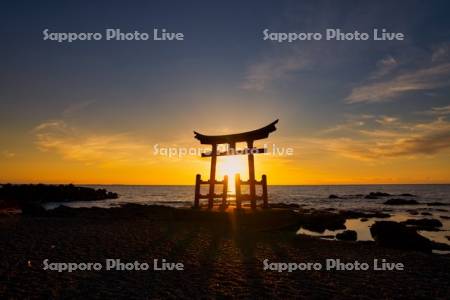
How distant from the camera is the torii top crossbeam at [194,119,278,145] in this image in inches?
768

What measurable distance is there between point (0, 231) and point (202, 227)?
1000 centimetres

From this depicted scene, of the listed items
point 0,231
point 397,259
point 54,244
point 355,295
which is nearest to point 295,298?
point 355,295

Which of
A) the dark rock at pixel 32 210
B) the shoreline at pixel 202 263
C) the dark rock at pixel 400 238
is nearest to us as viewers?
the shoreline at pixel 202 263

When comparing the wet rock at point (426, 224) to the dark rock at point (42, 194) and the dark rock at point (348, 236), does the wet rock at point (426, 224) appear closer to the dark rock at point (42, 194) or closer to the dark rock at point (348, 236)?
the dark rock at point (348, 236)

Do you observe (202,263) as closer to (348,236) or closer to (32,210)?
(348,236)

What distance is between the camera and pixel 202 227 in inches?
770

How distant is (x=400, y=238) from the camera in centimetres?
1728

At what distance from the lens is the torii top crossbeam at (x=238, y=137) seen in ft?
64.0

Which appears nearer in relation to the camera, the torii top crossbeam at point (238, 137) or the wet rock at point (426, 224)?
the torii top crossbeam at point (238, 137)

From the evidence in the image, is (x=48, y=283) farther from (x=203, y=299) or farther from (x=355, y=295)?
(x=355, y=295)

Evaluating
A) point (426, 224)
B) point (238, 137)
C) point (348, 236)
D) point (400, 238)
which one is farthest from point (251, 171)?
point (426, 224)

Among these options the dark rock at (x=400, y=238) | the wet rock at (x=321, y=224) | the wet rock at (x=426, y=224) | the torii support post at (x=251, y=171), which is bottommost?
the wet rock at (x=426, y=224)

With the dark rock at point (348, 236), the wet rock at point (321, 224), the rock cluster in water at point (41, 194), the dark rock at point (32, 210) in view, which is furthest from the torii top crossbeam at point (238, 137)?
the rock cluster in water at point (41, 194)

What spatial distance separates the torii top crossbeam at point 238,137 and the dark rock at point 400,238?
313 inches
